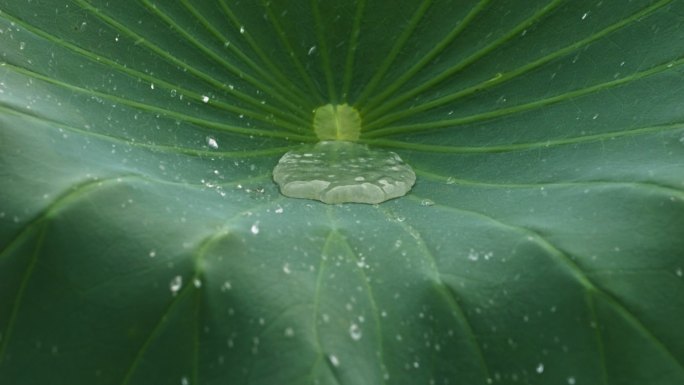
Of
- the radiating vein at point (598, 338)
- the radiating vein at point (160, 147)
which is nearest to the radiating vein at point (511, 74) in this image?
the radiating vein at point (160, 147)

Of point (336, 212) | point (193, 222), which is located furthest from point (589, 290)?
point (193, 222)

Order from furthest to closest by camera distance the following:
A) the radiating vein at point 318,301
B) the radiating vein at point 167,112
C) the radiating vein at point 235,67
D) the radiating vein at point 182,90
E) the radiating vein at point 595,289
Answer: the radiating vein at point 235,67 → the radiating vein at point 182,90 → the radiating vein at point 167,112 → the radiating vein at point 595,289 → the radiating vein at point 318,301

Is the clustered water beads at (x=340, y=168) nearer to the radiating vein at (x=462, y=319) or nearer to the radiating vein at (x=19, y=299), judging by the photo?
the radiating vein at (x=462, y=319)

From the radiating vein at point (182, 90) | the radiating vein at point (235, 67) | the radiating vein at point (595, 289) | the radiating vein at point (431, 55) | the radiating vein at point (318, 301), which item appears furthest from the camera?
the radiating vein at point (431, 55)

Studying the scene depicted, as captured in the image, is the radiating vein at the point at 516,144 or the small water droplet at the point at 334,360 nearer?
the small water droplet at the point at 334,360

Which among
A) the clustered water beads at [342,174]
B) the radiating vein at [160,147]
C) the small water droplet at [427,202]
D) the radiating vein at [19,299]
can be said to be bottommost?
the radiating vein at [19,299]

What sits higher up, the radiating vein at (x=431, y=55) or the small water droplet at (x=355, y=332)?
the radiating vein at (x=431, y=55)
